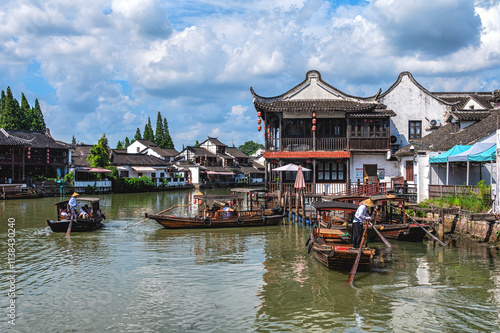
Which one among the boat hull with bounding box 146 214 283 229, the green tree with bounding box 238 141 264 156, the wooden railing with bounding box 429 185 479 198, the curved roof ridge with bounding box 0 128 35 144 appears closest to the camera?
the wooden railing with bounding box 429 185 479 198

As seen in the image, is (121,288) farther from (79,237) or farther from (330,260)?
(79,237)

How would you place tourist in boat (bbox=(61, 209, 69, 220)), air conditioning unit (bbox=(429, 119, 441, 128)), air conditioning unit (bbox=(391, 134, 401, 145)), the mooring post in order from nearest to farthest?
the mooring post, tourist in boat (bbox=(61, 209, 69, 220)), air conditioning unit (bbox=(429, 119, 441, 128)), air conditioning unit (bbox=(391, 134, 401, 145))

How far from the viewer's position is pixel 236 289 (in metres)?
12.0

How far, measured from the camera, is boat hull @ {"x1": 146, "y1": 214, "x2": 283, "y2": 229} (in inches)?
888

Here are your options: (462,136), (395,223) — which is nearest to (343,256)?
(395,223)

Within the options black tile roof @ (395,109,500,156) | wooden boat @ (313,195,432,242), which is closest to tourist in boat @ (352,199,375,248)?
wooden boat @ (313,195,432,242)

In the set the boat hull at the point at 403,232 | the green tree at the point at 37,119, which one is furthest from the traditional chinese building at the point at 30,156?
the boat hull at the point at 403,232

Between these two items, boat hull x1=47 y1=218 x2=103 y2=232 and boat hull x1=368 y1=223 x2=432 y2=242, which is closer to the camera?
boat hull x1=368 y1=223 x2=432 y2=242

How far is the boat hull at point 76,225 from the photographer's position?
20733mm

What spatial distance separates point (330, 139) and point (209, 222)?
37.9 feet

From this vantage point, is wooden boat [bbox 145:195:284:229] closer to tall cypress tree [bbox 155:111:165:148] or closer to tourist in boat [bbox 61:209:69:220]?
tourist in boat [bbox 61:209:69:220]

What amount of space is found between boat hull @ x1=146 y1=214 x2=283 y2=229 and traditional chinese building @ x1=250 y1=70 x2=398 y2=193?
17.9ft

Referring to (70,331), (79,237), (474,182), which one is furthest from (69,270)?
(474,182)

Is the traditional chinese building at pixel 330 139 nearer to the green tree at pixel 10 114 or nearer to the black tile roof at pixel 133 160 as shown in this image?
the black tile roof at pixel 133 160
